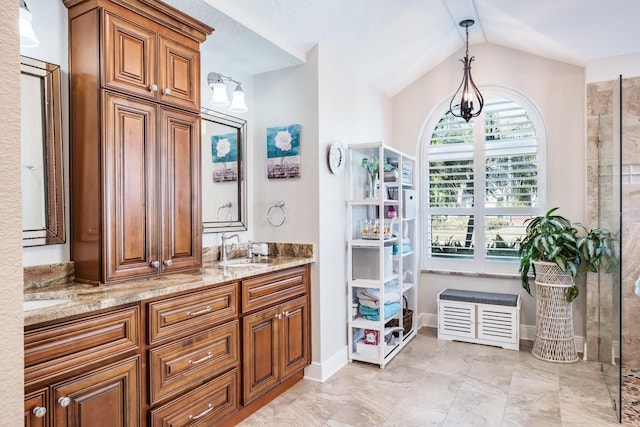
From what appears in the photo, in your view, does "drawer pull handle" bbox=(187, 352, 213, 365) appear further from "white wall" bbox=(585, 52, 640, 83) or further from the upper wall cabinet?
"white wall" bbox=(585, 52, 640, 83)

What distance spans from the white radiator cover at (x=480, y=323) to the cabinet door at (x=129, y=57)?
3184 millimetres

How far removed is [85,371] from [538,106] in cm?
412

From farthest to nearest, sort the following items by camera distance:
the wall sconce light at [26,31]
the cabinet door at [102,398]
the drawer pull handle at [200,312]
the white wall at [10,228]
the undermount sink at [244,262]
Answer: the undermount sink at [244,262] → the drawer pull handle at [200,312] → the wall sconce light at [26,31] → the cabinet door at [102,398] → the white wall at [10,228]

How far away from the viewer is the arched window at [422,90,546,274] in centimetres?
399

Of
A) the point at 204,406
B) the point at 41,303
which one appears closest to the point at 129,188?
the point at 41,303

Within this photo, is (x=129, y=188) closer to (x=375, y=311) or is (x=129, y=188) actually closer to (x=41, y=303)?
(x=41, y=303)

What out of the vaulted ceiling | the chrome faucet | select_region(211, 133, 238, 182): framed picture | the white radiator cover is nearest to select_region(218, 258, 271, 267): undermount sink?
the chrome faucet

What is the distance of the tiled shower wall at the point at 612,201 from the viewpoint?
9.75 ft

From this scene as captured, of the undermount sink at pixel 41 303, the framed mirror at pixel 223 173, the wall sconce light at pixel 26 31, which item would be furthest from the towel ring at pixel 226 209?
the wall sconce light at pixel 26 31

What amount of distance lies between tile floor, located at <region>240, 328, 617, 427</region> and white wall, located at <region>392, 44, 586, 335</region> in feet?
2.78

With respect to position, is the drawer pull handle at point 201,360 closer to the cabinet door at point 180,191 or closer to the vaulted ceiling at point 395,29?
the cabinet door at point 180,191

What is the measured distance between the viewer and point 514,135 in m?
4.06

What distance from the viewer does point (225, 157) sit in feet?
10.1

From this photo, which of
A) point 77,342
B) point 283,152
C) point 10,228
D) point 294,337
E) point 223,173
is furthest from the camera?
point 283,152
